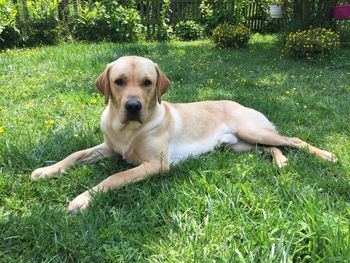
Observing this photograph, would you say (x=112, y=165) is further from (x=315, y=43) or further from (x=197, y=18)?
(x=197, y=18)

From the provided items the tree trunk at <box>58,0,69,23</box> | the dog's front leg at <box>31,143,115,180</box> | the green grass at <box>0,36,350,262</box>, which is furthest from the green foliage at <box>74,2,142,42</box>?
the dog's front leg at <box>31,143,115,180</box>

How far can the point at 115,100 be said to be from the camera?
3334mm

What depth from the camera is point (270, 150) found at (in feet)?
12.5

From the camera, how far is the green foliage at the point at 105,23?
11444 millimetres

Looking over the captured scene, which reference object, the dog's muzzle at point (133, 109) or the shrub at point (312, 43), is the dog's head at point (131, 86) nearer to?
the dog's muzzle at point (133, 109)

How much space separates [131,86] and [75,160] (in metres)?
0.83

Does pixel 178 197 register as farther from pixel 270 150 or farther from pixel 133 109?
pixel 270 150

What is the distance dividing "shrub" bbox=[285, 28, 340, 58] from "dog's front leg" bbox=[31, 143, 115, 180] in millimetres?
6777

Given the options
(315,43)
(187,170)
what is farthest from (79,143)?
(315,43)

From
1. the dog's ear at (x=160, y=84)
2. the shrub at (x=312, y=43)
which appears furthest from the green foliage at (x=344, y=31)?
the dog's ear at (x=160, y=84)

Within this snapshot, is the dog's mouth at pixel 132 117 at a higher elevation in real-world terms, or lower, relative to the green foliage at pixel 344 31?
higher

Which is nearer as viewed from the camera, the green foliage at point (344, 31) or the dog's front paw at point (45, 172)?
the dog's front paw at point (45, 172)

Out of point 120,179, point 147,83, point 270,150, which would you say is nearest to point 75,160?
point 120,179

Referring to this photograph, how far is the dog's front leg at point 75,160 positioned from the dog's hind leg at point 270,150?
131 centimetres
